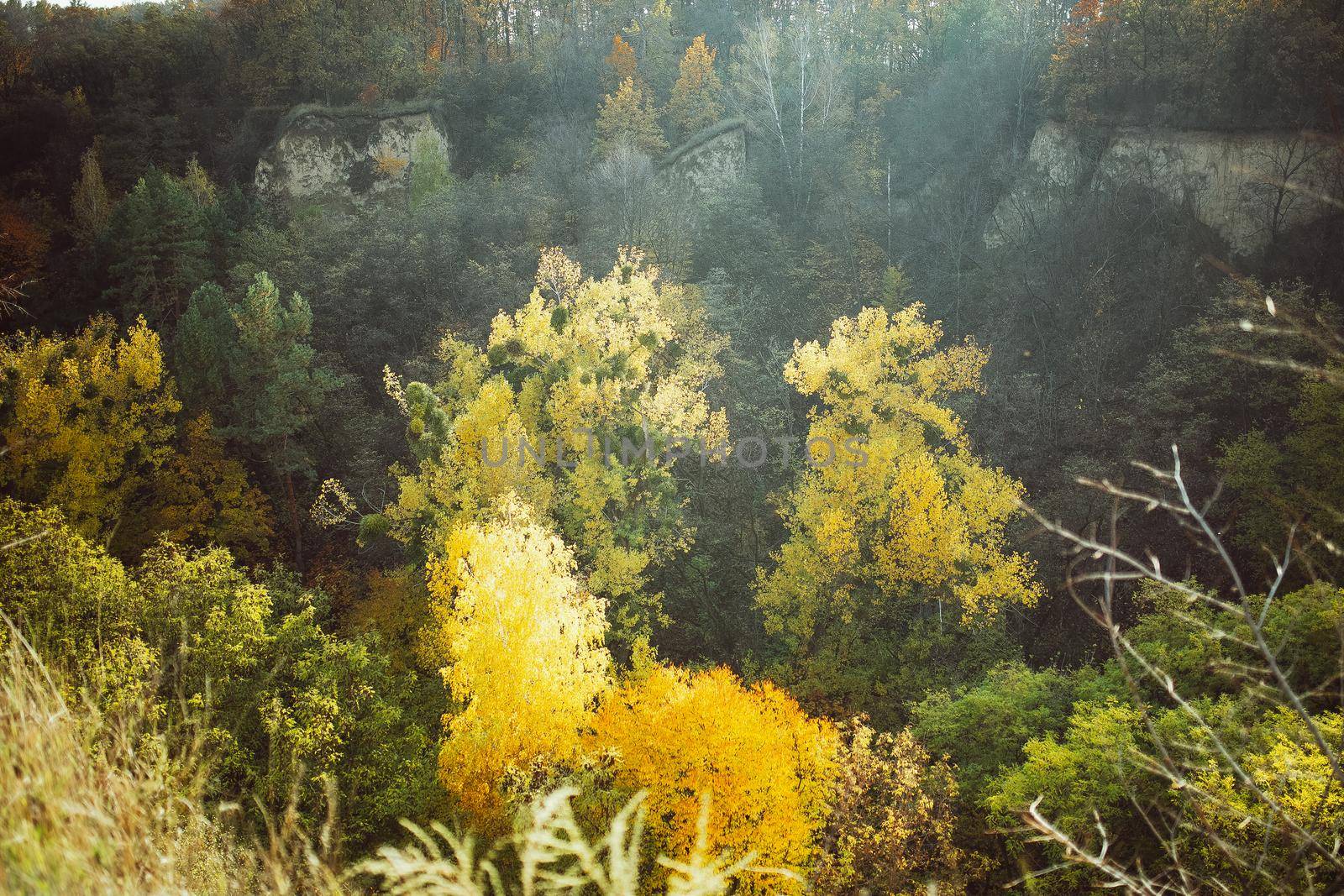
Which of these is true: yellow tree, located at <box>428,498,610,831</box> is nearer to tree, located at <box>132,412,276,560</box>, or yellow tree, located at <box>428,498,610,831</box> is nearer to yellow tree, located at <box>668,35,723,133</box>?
tree, located at <box>132,412,276,560</box>

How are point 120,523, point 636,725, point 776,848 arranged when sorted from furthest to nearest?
point 120,523 → point 636,725 → point 776,848

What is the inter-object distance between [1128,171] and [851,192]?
1194 cm

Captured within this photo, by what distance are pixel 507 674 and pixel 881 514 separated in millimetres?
11530

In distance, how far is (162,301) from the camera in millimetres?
33156

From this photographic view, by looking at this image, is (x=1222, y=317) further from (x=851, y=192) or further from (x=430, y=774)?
(x=430, y=774)

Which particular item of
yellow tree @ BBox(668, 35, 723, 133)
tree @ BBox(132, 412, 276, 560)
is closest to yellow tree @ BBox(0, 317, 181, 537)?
tree @ BBox(132, 412, 276, 560)

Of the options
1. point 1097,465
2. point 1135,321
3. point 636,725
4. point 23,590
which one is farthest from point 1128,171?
point 23,590

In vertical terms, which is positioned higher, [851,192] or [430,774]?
[851,192]

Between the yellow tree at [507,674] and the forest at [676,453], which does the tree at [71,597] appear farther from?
the yellow tree at [507,674]

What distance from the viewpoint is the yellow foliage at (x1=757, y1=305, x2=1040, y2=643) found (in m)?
20.3

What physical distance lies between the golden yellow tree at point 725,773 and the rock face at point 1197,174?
25.8 m

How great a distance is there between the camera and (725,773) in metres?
13.8

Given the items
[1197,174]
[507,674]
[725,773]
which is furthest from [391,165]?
[725,773]

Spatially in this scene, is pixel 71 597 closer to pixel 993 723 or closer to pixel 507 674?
pixel 507 674
